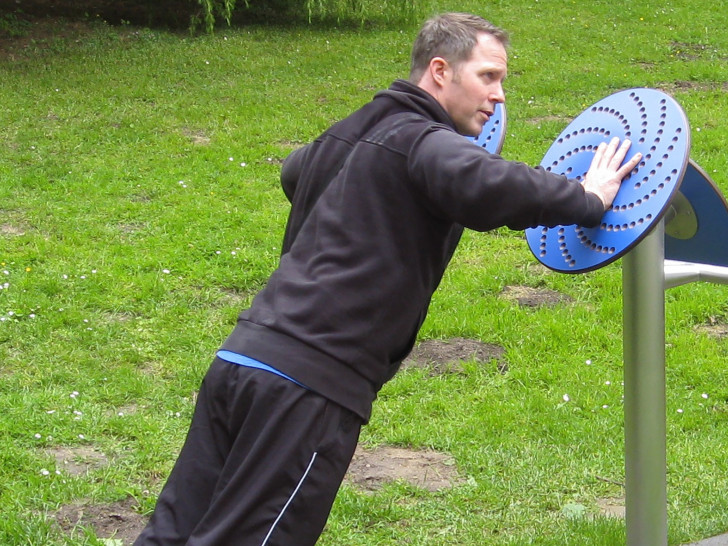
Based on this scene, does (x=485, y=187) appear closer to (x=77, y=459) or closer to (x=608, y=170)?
(x=608, y=170)

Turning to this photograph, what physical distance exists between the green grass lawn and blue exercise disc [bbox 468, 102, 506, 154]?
1.42 m

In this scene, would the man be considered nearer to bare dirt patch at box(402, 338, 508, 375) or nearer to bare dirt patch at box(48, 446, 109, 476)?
bare dirt patch at box(48, 446, 109, 476)

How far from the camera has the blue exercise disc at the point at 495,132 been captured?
285cm

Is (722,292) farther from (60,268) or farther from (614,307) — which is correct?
(60,268)

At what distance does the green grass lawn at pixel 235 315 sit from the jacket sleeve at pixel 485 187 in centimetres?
158

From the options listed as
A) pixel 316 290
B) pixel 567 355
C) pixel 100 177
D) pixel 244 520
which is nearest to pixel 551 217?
pixel 316 290

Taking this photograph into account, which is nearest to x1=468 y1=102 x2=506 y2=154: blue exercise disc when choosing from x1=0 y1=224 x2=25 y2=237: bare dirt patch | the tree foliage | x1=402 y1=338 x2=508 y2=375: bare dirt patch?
x1=402 y1=338 x2=508 y2=375: bare dirt patch

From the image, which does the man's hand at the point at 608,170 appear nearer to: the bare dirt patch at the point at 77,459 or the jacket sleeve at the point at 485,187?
the jacket sleeve at the point at 485,187

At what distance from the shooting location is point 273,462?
2244mm

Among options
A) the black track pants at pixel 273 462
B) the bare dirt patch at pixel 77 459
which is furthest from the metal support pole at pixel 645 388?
the bare dirt patch at pixel 77 459

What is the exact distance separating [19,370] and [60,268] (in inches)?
47.4

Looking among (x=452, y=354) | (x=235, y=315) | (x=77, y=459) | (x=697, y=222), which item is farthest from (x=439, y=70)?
(x=235, y=315)

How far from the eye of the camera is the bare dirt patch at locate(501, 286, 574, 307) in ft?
17.9

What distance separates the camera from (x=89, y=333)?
4938mm
